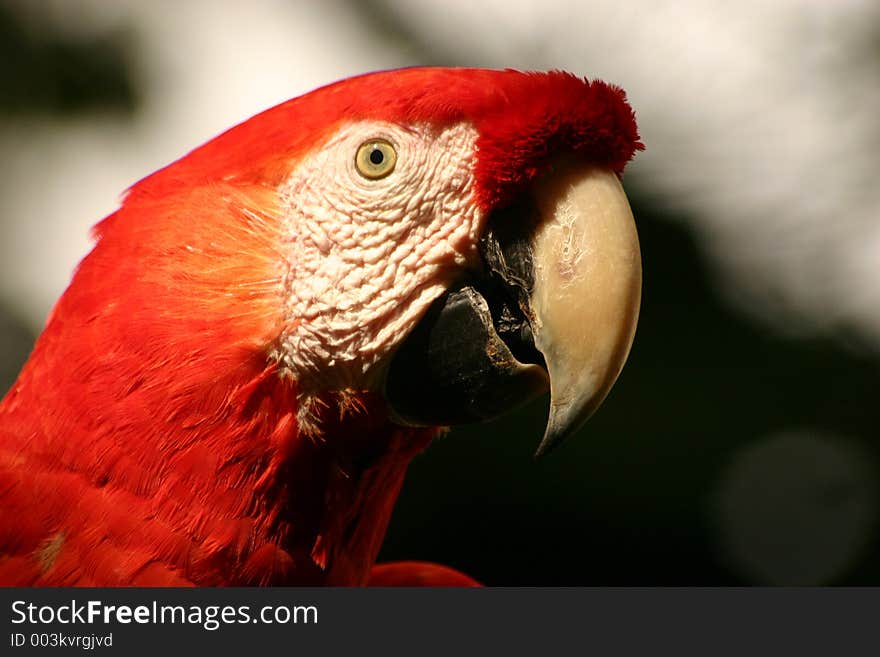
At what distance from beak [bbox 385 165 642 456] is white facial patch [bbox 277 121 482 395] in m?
0.03

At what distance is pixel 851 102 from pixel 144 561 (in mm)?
1738

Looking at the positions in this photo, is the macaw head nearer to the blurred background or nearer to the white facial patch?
the white facial patch

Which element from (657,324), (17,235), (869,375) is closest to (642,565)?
(657,324)

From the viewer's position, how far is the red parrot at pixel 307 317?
29.5 inches

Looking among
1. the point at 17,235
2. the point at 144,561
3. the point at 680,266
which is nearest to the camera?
the point at 144,561

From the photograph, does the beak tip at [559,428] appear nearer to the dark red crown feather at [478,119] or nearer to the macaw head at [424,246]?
the macaw head at [424,246]

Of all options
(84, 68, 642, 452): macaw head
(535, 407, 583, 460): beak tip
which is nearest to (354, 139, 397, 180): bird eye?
(84, 68, 642, 452): macaw head

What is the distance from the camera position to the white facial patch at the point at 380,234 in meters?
0.78

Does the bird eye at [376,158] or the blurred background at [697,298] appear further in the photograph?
the blurred background at [697,298]

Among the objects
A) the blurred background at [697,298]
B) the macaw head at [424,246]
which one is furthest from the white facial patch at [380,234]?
the blurred background at [697,298]

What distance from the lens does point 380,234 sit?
78 cm

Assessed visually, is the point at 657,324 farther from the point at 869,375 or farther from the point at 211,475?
the point at 211,475

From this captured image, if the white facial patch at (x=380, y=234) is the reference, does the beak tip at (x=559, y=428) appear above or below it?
below

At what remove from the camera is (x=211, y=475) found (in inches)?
29.6
